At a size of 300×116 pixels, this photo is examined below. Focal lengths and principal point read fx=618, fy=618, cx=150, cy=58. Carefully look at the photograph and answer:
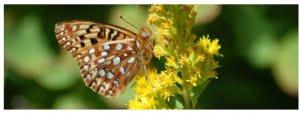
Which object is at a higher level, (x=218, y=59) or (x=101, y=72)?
(x=101, y=72)

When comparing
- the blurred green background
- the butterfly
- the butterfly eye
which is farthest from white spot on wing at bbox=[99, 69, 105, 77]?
the blurred green background

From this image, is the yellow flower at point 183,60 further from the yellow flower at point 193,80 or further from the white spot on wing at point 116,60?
the white spot on wing at point 116,60

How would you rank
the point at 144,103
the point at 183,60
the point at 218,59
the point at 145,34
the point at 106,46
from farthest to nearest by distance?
the point at 218,59, the point at 106,46, the point at 145,34, the point at 144,103, the point at 183,60

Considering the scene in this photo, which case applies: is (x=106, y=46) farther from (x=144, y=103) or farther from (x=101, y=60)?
(x=144, y=103)

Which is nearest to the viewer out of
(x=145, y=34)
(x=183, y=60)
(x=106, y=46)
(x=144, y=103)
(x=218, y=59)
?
(x=183, y=60)

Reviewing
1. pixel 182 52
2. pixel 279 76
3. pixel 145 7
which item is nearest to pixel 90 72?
pixel 182 52

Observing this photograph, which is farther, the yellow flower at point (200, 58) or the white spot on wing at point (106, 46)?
the white spot on wing at point (106, 46)

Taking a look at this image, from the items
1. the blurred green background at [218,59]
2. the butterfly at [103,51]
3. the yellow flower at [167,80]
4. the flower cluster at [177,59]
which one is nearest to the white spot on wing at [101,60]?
the butterfly at [103,51]

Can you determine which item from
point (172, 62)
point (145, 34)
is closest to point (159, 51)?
point (172, 62)
